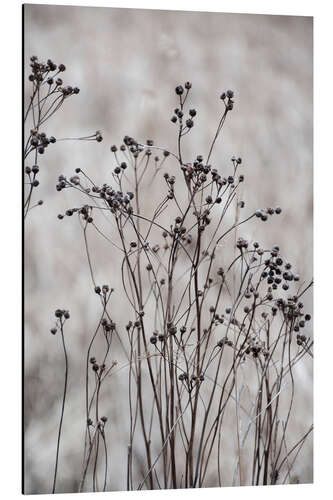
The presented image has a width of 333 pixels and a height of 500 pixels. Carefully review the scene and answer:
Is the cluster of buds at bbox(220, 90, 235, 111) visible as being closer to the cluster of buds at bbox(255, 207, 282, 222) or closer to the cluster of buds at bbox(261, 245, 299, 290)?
the cluster of buds at bbox(255, 207, 282, 222)

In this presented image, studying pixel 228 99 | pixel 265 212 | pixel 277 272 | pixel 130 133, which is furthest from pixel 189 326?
pixel 228 99

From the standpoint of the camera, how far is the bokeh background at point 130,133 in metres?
2.76

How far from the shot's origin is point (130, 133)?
2861mm

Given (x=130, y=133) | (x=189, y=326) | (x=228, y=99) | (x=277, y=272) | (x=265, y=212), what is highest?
(x=228, y=99)

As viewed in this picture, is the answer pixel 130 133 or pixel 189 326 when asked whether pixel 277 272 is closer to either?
pixel 189 326

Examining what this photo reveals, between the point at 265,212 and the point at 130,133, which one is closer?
the point at 130,133

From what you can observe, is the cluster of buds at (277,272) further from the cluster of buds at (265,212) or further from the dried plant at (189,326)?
the cluster of buds at (265,212)

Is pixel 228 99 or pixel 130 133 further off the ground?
pixel 228 99

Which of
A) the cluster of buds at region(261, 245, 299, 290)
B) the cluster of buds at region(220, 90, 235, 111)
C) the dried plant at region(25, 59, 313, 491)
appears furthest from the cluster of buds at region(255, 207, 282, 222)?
the cluster of buds at region(220, 90, 235, 111)

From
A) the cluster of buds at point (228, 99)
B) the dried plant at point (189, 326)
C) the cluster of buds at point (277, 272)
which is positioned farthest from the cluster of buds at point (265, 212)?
the cluster of buds at point (228, 99)

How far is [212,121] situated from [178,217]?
362mm

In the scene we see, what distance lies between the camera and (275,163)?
3.01m
